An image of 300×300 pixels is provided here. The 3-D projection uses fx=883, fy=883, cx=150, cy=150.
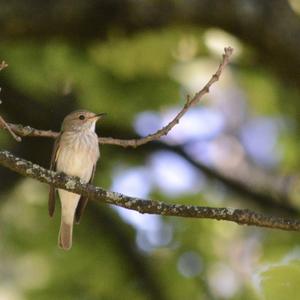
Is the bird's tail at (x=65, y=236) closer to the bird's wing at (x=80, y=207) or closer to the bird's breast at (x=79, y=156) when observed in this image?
the bird's wing at (x=80, y=207)

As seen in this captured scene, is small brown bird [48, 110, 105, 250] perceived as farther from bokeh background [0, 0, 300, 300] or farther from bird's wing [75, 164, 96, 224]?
bokeh background [0, 0, 300, 300]

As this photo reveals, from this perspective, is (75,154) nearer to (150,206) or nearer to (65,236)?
(65,236)

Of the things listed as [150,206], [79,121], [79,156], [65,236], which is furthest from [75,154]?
[150,206]

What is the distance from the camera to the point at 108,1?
8.59m

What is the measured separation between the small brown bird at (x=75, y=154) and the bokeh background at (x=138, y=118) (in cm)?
181

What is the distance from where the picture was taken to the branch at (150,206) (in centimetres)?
405

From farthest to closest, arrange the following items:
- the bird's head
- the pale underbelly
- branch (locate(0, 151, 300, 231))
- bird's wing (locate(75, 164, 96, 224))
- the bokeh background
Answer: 1. the bokeh background
2. the bird's head
3. the pale underbelly
4. bird's wing (locate(75, 164, 96, 224))
5. branch (locate(0, 151, 300, 231))

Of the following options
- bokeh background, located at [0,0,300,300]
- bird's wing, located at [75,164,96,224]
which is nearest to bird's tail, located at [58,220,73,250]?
bird's wing, located at [75,164,96,224]

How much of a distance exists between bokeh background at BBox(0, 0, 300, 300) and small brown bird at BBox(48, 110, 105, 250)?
71.5 inches

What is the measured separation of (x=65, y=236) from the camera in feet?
22.4

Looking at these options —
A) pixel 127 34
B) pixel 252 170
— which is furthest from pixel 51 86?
pixel 252 170

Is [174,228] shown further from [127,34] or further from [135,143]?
[135,143]

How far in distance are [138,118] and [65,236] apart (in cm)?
322

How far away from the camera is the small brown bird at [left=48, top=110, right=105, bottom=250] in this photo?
6.69 metres
